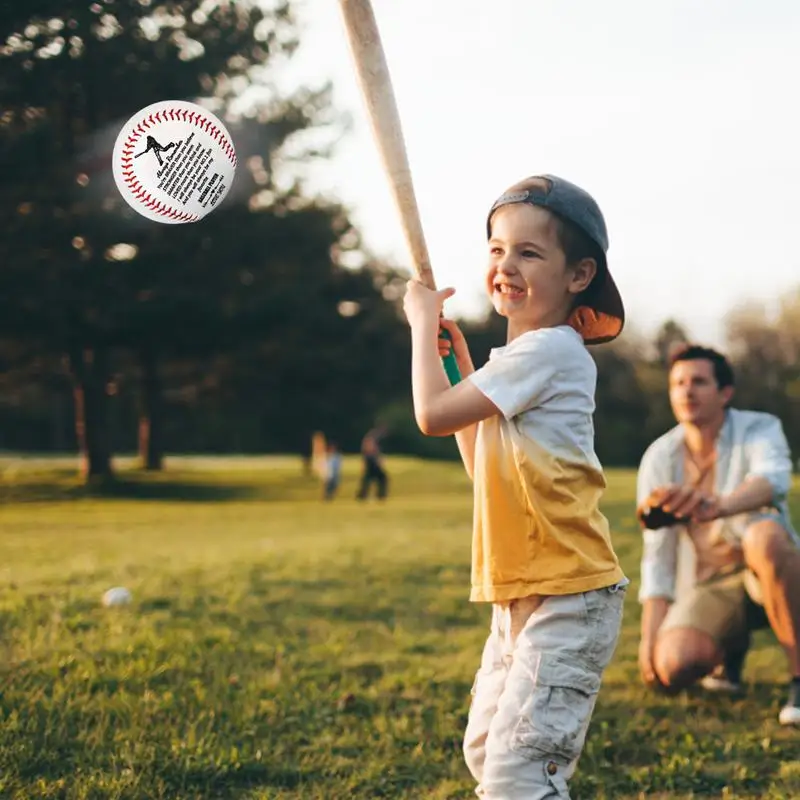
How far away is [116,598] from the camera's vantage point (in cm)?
612

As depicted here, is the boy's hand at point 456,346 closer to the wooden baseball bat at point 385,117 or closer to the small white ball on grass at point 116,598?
the wooden baseball bat at point 385,117

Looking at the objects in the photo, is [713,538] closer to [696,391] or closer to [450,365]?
[696,391]

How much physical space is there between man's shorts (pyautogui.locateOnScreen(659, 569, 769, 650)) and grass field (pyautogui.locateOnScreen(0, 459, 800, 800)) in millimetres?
300

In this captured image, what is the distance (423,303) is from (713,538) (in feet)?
8.74

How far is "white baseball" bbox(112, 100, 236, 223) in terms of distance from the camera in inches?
142

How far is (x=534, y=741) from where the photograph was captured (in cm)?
250

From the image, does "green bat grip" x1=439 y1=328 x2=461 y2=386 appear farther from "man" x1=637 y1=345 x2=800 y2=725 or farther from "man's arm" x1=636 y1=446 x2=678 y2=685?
"man's arm" x1=636 y1=446 x2=678 y2=685

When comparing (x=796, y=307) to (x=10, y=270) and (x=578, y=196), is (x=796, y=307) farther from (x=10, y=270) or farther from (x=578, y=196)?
(x=578, y=196)

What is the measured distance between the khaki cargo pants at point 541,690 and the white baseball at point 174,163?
5.91 ft

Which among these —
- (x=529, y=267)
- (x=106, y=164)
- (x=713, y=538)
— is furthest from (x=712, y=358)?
(x=106, y=164)

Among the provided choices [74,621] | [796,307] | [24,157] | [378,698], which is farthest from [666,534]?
[796,307]

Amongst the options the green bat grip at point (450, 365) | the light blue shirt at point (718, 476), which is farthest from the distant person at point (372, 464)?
the green bat grip at point (450, 365)

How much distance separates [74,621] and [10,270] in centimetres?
1366

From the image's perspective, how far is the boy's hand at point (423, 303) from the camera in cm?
271
